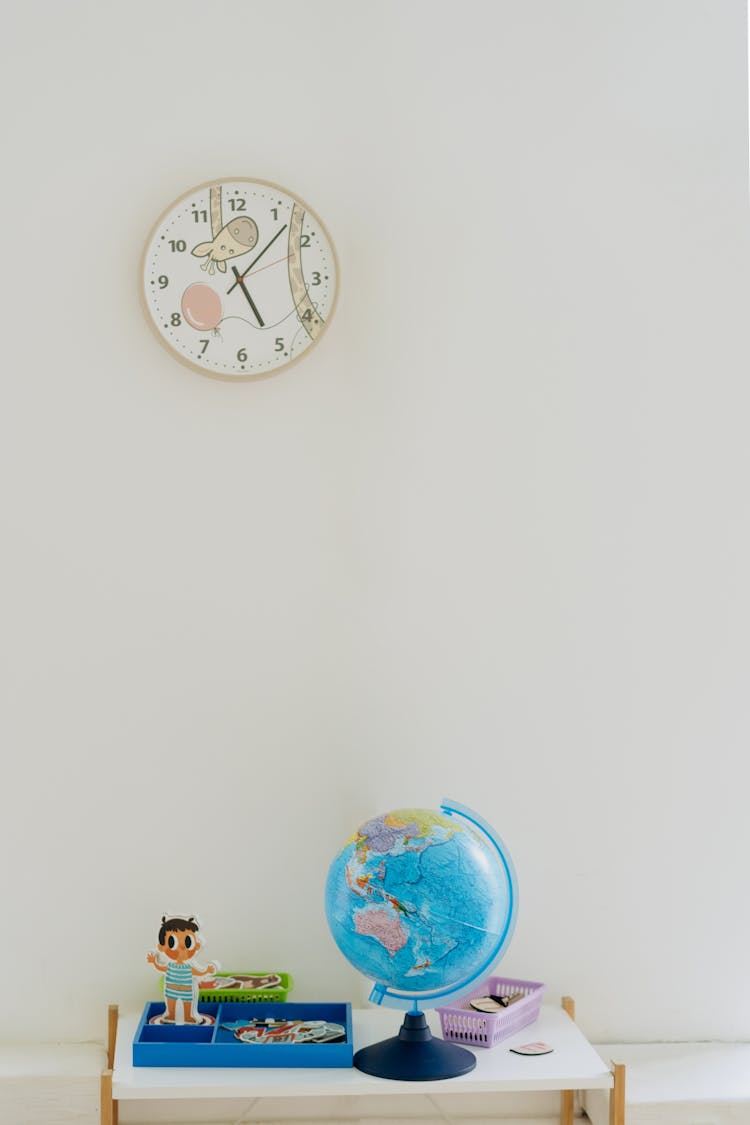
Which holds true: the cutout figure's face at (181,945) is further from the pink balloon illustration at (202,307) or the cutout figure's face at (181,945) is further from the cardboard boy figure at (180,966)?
the pink balloon illustration at (202,307)

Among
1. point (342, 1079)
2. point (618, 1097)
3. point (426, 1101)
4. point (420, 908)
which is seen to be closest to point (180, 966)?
point (342, 1079)

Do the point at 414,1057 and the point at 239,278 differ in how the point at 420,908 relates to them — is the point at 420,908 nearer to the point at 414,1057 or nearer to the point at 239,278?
the point at 414,1057

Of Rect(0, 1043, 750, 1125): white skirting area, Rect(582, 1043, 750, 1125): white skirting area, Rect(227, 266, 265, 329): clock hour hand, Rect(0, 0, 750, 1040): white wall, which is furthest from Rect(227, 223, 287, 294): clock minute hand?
Rect(582, 1043, 750, 1125): white skirting area

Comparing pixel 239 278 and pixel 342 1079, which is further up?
pixel 239 278

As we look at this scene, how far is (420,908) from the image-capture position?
5.76 feet

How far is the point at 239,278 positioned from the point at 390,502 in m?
0.51

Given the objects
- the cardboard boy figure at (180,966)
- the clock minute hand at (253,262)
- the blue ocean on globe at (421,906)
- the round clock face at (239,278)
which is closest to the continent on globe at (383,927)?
the blue ocean on globe at (421,906)

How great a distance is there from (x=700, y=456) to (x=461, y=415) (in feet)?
1.58

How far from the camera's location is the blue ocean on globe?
176 cm

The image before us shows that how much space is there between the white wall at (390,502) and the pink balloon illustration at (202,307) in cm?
10

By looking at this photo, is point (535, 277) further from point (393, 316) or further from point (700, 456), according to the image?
point (700, 456)

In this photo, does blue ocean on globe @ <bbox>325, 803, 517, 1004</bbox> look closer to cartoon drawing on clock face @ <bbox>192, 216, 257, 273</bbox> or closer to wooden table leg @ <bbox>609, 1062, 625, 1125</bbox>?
wooden table leg @ <bbox>609, 1062, 625, 1125</bbox>

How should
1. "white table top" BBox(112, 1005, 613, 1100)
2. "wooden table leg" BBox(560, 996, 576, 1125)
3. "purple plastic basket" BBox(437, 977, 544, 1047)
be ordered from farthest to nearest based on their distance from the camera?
"wooden table leg" BBox(560, 996, 576, 1125) → "purple plastic basket" BBox(437, 977, 544, 1047) → "white table top" BBox(112, 1005, 613, 1100)

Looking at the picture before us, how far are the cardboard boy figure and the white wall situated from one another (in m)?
0.20
